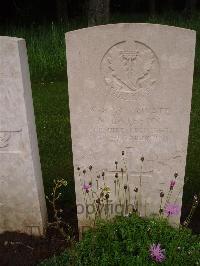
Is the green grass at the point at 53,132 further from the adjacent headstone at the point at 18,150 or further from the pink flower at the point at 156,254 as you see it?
the pink flower at the point at 156,254

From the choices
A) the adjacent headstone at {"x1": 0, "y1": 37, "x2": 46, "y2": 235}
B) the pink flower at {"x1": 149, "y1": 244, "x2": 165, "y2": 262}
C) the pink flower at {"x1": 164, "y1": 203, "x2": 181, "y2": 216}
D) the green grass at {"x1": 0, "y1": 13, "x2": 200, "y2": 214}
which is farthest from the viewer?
the green grass at {"x1": 0, "y1": 13, "x2": 200, "y2": 214}

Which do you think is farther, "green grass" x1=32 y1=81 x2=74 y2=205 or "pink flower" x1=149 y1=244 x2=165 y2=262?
"green grass" x1=32 y1=81 x2=74 y2=205

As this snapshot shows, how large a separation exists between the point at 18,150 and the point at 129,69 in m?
1.12

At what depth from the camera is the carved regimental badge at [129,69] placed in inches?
128

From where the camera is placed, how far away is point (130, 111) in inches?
136

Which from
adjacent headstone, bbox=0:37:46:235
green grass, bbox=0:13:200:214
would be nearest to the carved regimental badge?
adjacent headstone, bbox=0:37:46:235

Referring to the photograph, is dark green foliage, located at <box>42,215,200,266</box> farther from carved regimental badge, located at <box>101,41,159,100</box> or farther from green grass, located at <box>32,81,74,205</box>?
green grass, located at <box>32,81,74,205</box>

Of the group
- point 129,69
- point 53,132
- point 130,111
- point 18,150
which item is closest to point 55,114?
point 53,132

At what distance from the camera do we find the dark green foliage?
3.18 meters

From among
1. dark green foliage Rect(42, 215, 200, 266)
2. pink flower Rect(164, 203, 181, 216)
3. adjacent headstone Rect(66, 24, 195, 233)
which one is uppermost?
adjacent headstone Rect(66, 24, 195, 233)

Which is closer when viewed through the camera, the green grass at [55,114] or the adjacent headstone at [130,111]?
the adjacent headstone at [130,111]

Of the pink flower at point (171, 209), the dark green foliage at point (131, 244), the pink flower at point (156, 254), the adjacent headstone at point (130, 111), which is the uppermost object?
the adjacent headstone at point (130, 111)

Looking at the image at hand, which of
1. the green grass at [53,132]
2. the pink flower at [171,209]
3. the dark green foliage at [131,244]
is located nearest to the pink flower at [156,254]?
the dark green foliage at [131,244]

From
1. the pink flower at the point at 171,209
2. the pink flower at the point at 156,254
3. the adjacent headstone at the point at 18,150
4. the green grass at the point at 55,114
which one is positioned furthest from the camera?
the green grass at the point at 55,114
